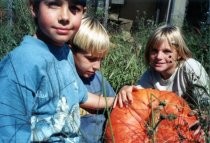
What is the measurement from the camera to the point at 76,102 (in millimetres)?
2463

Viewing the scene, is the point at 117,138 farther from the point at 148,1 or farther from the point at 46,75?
the point at 148,1

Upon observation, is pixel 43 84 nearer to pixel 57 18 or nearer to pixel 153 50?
pixel 57 18

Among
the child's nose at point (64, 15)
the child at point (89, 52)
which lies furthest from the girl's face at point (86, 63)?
the child's nose at point (64, 15)

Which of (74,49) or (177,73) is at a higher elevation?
(74,49)

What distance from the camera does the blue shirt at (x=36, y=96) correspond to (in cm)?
211

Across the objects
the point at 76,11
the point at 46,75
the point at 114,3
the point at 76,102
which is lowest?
the point at 114,3

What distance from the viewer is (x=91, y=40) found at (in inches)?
121

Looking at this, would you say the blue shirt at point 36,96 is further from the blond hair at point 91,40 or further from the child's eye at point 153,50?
the child's eye at point 153,50

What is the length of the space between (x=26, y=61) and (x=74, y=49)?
3.23 ft

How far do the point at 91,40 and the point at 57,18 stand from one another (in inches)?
32.7

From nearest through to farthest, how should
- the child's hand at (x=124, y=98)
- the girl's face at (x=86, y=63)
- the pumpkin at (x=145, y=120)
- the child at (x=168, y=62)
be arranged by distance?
the pumpkin at (x=145, y=120) < the child's hand at (x=124, y=98) < the girl's face at (x=86, y=63) < the child at (x=168, y=62)

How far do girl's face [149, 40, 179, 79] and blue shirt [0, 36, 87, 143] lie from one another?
1.25 meters

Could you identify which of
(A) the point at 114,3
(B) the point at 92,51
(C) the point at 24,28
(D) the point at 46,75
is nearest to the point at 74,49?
(B) the point at 92,51

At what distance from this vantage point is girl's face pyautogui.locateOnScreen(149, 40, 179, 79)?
3.55 metres
